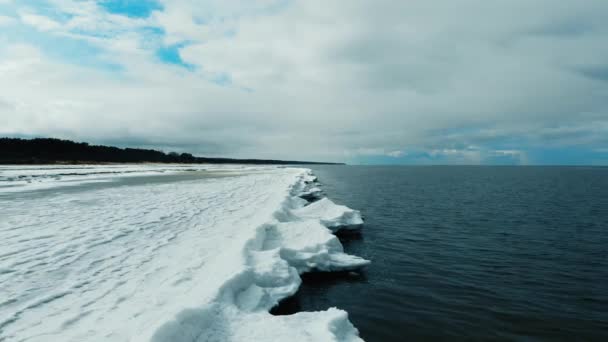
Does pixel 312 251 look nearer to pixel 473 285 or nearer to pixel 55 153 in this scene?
pixel 473 285

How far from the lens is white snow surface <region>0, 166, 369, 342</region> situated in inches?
206

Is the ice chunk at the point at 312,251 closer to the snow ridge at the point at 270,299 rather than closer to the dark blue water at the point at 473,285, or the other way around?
the snow ridge at the point at 270,299

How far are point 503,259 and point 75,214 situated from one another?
19.5 metres

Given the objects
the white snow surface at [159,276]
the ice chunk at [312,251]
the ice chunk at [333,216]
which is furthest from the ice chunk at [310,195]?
the ice chunk at [312,251]

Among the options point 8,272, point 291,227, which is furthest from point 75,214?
point 291,227

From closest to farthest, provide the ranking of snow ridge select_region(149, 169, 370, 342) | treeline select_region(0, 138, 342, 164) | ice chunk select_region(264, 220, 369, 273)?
snow ridge select_region(149, 169, 370, 342) → ice chunk select_region(264, 220, 369, 273) → treeline select_region(0, 138, 342, 164)

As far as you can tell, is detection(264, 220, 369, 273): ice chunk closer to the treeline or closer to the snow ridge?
the snow ridge

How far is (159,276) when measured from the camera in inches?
305

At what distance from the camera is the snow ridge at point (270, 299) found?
5.10 metres

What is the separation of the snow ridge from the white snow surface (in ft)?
0.07

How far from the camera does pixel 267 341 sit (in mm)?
4988

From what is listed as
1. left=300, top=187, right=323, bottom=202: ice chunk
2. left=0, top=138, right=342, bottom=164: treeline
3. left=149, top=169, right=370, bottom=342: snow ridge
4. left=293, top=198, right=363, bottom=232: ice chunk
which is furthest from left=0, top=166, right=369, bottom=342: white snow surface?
left=0, top=138, right=342, bottom=164: treeline

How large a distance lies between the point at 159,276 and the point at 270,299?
9.34 feet

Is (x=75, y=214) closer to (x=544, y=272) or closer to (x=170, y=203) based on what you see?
(x=170, y=203)
